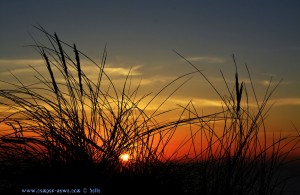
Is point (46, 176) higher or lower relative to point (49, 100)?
lower

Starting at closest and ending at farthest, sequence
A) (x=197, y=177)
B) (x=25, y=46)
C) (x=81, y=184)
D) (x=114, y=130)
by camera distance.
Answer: (x=81, y=184) → (x=114, y=130) → (x=197, y=177) → (x=25, y=46)

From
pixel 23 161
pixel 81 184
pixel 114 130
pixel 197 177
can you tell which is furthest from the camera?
pixel 197 177

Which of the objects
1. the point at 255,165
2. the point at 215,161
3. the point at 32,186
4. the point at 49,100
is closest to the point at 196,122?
the point at 215,161

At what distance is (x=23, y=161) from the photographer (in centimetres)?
242

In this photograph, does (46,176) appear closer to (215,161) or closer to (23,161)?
(23,161)

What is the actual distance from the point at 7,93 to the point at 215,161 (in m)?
1.42

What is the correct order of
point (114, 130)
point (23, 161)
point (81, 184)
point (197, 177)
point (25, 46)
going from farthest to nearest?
point (25, 46) < point (197, 177) < point (114, 130) < point (23, 161) < point (81, 184)

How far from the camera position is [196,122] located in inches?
115

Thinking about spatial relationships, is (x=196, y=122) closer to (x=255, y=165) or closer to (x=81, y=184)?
(x=255, y=165)

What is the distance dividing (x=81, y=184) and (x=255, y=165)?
1.24m

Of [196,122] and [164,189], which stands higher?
[196,122]

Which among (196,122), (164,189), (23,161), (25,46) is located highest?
(25,46)

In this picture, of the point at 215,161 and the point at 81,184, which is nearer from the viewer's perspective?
the point at 81,184

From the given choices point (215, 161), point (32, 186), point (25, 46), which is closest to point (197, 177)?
point (215, 161)
